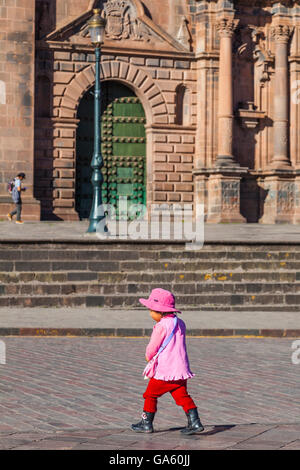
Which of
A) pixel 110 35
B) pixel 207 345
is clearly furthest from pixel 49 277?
pixel 110 35

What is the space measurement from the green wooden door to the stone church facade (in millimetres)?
37

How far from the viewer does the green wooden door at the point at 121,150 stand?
3166 cm

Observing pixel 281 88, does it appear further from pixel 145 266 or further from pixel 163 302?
pixel 163 302

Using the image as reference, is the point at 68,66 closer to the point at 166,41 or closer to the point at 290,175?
the point at 166,41

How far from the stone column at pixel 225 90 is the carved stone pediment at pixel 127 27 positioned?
165 centimetres

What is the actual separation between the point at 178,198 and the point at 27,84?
6581 millimetres

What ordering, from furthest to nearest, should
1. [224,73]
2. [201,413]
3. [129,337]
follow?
[224,73], [129,337], [201,413]

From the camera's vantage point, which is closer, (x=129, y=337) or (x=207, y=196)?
(x=129, y=337)

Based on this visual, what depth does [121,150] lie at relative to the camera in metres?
31.9

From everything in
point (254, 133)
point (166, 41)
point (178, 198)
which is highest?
point (166, 41)

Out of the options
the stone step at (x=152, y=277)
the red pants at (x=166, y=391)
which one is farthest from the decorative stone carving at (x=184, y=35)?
the red pants at (x=166, y=391)

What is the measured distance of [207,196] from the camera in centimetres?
3194

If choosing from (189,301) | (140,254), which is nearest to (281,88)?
(140,254)

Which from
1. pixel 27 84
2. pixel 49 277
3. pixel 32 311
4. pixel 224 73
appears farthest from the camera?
pixel 224 73
